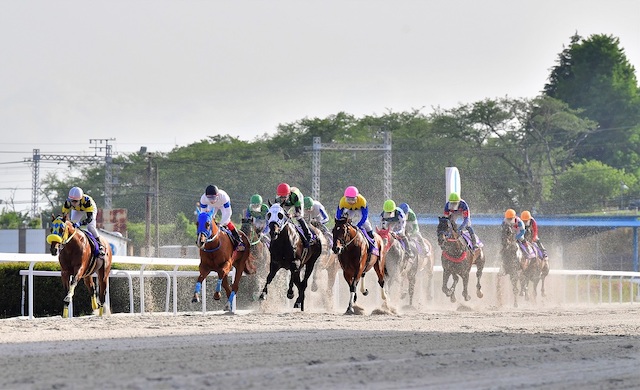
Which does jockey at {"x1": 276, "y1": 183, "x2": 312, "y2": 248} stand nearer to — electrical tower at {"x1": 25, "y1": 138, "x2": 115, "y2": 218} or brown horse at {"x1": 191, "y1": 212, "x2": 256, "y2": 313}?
brown horse at {"x1": 191, "y1": 212, "x2": 256, "y2": 313}

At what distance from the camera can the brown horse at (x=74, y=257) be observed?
13922 mm

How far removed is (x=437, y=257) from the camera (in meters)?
41.3

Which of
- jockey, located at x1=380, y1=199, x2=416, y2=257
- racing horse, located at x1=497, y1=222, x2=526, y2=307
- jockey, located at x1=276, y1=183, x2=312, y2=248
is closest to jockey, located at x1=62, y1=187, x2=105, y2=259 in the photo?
jockey, located at x1=276, y1=183, x2=312, y2=248

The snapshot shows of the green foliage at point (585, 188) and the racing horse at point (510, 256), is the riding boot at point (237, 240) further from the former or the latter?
the green foliage at point (585, 188)

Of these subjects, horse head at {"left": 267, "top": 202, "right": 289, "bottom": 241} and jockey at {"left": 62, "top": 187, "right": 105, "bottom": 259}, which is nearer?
jockey at {"left": 62, "top": 187, "right": 105, "bottom": 259}

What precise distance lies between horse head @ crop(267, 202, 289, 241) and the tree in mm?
57704

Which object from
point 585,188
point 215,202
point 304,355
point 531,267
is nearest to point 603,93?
point 585,188

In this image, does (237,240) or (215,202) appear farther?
(237,240)

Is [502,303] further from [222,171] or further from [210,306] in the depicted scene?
[222,171]

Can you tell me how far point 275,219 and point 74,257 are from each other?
2706 mm

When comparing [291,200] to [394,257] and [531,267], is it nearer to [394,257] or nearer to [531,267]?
[394,257]

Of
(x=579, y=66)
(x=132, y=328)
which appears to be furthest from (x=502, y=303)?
(x=579, y=66)

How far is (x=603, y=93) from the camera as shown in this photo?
261 ft

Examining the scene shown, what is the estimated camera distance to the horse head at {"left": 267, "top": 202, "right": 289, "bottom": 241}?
1530 centimetres
